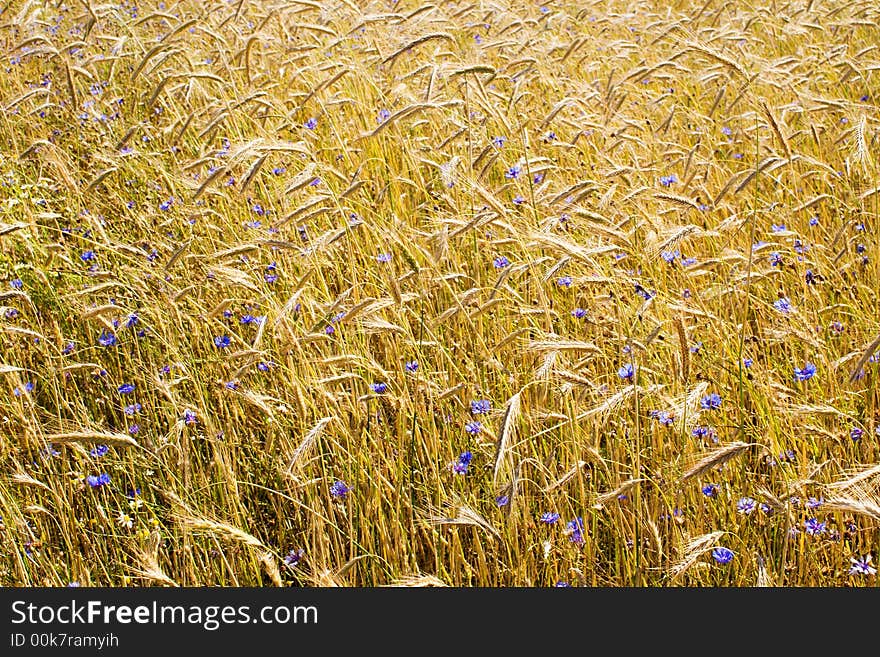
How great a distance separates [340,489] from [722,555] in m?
0.88

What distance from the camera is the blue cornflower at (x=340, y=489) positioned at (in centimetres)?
190

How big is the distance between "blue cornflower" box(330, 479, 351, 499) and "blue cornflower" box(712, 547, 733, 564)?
33.1 inches

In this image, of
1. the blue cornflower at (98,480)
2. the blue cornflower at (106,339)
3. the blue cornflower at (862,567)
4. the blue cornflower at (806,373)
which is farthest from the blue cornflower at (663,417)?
the blue cornflower at (106,339)

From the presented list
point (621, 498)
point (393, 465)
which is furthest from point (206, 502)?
point (621, 498)

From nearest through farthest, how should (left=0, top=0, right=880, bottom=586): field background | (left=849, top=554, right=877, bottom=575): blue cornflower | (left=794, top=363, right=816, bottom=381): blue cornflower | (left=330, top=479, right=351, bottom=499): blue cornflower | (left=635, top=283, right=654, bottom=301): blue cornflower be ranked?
(left=849, top=554, right=877, bottom=575): blue cornflower
(left=0, top=0, right=880, bottom=586): field background
(left=330, top=479, right=351, bottom=499): blue cornflower
(left=794, top=363, right=816, bottom=381): blue cornflower
(left=635, top=283, right=654, bottom=301): blue cornflower

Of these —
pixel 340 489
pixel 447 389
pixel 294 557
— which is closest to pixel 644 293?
pixel 447 389

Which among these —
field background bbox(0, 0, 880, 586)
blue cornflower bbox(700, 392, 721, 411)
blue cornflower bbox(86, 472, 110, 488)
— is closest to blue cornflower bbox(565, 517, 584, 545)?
field background bbox(0, 0, 880, 586)

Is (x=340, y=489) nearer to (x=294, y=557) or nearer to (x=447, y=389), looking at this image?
(x=294, y=557)

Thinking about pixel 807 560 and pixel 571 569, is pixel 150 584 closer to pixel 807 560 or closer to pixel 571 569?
pixel 571 569

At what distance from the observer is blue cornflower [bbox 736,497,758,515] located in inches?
70.3

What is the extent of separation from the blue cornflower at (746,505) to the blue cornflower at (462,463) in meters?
0.63

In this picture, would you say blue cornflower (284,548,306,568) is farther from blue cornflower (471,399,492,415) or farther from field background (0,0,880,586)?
blue cornflower (471,399,492,415)

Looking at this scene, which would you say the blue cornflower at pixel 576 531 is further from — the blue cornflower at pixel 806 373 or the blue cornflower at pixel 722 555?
the blue cornflower at pixel 806 373

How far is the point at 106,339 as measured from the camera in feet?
7.75
